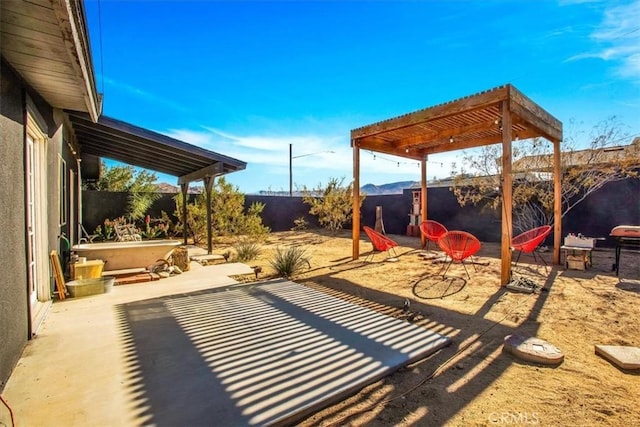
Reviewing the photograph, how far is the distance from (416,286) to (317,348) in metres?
2.78

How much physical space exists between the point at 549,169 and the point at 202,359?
30.3ft

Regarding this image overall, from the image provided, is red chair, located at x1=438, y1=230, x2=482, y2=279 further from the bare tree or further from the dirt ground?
the bare tree

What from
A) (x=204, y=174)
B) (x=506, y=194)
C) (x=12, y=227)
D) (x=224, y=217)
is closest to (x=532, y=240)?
(x=506, y=194)

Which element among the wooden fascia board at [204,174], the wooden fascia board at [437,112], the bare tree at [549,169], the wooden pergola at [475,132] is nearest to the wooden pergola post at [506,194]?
the wooden pergola at [475,132]

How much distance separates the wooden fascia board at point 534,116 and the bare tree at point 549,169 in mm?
1674

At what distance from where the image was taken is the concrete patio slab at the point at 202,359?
1.93 metres

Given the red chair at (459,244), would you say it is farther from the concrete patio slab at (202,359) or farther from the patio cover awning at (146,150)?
the patio cover awning at (146,150)

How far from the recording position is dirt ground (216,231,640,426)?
77.1 inches

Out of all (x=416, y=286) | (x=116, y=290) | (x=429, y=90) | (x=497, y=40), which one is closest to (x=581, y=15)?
(x=497, y=40)

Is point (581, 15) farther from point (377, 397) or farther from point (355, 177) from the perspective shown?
point (377, 397)

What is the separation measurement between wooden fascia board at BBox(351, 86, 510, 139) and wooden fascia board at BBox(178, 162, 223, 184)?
332 centimetres

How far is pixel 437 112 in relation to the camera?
5.83 m

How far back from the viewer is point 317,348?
2764 millimetres

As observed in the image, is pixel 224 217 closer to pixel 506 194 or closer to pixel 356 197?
pixel 356 197
